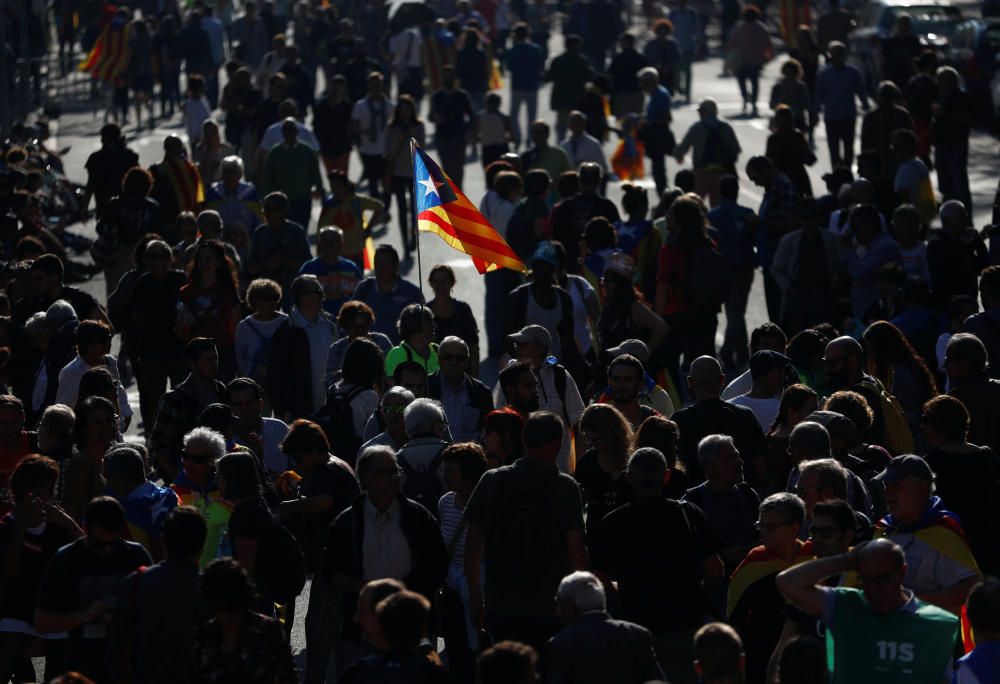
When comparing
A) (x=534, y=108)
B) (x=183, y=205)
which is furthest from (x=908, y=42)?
(x=183, y=205)

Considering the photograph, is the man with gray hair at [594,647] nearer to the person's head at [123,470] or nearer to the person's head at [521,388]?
the person's head at [123,470]

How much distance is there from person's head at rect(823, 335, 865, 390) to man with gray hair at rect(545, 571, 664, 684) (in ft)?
12.7

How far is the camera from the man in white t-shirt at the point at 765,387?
36.8 ft

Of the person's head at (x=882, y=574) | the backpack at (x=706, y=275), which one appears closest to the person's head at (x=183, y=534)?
the person's head at (x=882, y=574)

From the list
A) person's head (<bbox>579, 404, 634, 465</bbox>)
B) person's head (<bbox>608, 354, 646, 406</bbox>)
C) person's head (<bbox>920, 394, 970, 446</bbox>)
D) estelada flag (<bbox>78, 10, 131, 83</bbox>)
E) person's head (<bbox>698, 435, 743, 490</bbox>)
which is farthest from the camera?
estelada flag (<bbox>78, 10, 131, 83</bbox>)

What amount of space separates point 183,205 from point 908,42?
43.1ft

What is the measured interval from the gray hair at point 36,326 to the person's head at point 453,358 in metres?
2.84

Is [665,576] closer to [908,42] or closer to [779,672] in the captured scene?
[779,672]

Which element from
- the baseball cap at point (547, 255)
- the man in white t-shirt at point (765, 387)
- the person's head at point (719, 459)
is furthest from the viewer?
the baseball cap at point (547, 255)

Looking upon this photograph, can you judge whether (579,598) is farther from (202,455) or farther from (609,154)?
(609,154)

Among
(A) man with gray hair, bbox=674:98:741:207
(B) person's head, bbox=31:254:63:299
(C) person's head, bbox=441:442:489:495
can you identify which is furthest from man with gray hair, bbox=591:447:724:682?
(A) man with gray hair, bbox=674:98:741:207

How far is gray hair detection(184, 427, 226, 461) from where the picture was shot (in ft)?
32.1

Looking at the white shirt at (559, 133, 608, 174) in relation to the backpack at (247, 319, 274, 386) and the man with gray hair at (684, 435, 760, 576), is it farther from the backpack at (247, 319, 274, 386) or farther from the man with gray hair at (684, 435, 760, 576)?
the man with gray hair at (684, 435, 760, 576)

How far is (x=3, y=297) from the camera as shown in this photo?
13797 mm
